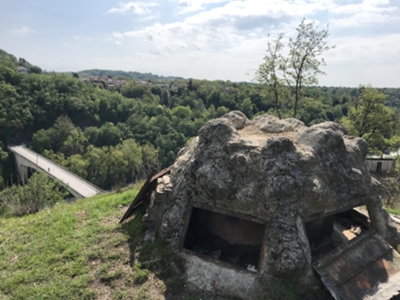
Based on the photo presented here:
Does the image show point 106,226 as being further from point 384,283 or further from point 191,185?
point 384,283

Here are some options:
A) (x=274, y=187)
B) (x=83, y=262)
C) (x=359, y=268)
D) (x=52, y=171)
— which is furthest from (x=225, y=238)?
(x=52, y=171)

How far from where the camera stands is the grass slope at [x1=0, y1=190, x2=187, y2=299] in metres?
5.56

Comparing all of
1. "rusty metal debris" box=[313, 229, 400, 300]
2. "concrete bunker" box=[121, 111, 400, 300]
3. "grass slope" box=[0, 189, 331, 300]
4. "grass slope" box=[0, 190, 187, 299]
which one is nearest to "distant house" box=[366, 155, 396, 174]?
"concrete bunker" box=[121, 111, 400, 300]

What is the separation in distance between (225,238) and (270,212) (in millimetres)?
1414

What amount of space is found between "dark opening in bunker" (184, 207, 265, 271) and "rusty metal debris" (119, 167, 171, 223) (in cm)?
133

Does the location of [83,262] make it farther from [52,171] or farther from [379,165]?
[52,171]

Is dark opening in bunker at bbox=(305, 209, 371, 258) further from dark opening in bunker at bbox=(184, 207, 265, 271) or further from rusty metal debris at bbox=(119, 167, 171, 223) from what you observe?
rusty metal debris at bbox=(119, 167, 171, 223)

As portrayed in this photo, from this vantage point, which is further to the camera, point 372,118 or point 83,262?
point 372,118

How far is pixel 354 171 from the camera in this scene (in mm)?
6512

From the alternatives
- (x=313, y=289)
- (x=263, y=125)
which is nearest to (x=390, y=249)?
(x=313, y=289)

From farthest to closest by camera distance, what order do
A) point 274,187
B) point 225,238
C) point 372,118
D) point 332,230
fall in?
1. point 372,118
2. point 332,230
3. point 225,238
4. point 274,187

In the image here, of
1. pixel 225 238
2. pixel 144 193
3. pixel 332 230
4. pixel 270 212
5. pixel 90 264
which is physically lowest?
pixel 90 264

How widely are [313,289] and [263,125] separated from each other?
13.2 ft

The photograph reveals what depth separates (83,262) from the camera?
6277mm
